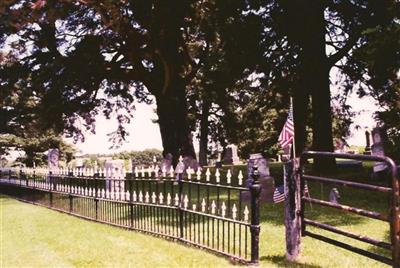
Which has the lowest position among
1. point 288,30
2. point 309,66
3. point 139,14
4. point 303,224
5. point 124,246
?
point 124,246

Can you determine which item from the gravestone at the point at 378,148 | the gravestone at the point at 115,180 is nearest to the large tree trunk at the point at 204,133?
the gravestone at the point at 378,148

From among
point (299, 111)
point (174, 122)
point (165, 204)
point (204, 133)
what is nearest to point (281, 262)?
point (165, 204)

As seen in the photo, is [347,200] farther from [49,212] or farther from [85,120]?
[85,120]

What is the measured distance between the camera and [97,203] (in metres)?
13.4

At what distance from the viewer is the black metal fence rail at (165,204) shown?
8.24m

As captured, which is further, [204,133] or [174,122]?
[204,133]

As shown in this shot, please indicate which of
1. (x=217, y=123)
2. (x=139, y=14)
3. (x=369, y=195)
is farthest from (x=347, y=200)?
(x=217, y=123)

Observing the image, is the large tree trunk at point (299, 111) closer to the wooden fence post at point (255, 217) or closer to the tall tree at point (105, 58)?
the tall tree at point (105, 58)

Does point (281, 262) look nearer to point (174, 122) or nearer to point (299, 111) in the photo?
point (299, 111)

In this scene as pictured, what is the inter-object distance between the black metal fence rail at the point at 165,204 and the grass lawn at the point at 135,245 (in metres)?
0.31

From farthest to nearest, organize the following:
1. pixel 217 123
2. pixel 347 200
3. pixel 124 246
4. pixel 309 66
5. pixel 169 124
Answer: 1. pixel 217 123
2. pixel 169 124
3. pixel 309 66
4. pixel 347 200
5. pixel 124 246

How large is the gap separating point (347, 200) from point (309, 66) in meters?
8.63

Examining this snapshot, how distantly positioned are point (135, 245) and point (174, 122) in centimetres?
1754

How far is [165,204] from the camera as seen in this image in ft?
34.2
